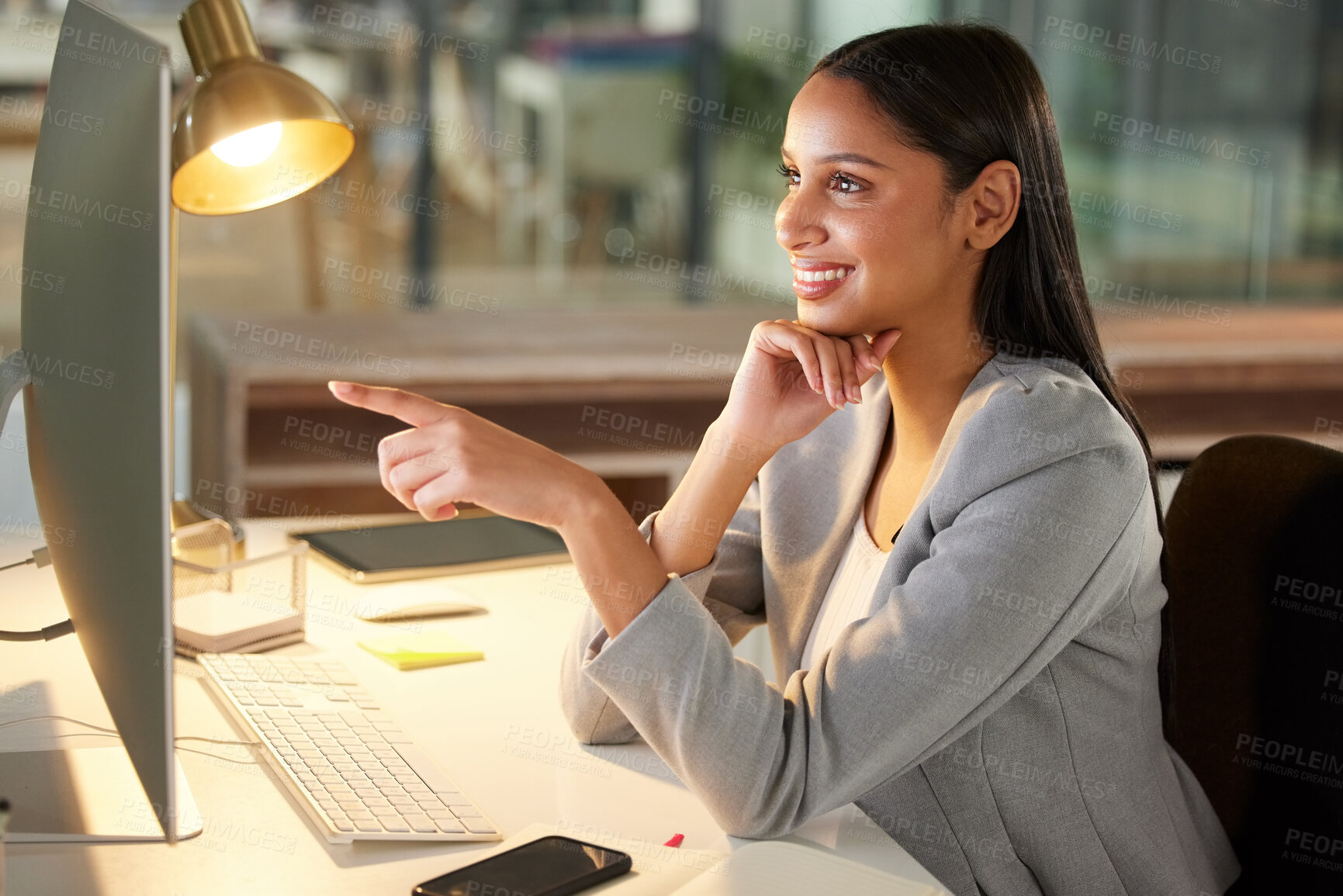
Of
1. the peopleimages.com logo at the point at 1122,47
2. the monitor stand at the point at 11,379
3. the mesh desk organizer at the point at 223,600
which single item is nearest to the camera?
the monitor stand at the point at 11,379

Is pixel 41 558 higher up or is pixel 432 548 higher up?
pixel 41 558

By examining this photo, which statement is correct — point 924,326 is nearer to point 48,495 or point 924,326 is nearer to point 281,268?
point 48,495

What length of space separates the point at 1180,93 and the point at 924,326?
4.11 meters

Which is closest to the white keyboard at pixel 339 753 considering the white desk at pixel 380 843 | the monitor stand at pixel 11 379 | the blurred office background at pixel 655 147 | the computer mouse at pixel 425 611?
the white desk at pixel 380 843

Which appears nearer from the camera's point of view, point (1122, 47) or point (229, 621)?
point (229, 621)

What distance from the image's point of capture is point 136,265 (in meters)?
0.77

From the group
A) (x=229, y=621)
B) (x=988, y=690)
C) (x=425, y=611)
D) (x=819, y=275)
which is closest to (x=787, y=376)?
(x=819, y=275)

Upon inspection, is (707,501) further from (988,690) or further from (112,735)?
(112,735)

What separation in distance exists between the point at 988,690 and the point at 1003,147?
49 centimetres

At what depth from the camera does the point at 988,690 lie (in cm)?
110

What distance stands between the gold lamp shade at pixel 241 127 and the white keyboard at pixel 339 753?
47cm

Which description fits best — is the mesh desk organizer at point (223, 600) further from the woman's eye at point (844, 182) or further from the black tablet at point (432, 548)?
the woman's eye at point (844, 182)

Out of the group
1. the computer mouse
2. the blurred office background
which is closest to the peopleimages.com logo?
the blurred office background

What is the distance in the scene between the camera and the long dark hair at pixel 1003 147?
123cm
